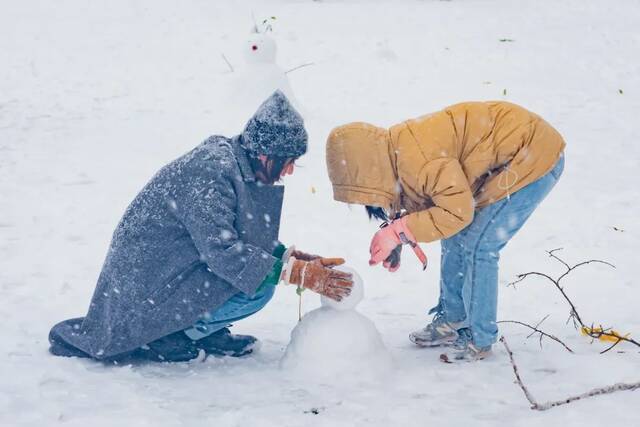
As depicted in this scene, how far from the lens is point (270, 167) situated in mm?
3512

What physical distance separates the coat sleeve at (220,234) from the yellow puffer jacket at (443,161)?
1.65ft

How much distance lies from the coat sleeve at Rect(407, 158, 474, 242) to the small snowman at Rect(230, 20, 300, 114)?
5.46 meters

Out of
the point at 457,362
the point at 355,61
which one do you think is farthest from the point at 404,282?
the point at 355,61

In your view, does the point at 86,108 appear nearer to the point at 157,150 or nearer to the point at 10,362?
the point at 157,150

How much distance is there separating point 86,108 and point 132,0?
7.15 m

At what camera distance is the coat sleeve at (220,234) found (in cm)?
332

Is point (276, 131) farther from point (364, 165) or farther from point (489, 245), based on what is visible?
point (489, 245)

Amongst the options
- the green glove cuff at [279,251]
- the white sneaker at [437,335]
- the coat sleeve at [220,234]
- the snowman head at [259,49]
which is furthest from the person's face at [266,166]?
the snowman head at [259,49]

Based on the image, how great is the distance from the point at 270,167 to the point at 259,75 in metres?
5.69

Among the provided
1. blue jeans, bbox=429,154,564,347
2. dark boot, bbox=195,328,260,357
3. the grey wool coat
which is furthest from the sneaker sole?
the grey wool coat

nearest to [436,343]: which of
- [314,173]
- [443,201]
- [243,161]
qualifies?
[443,201]

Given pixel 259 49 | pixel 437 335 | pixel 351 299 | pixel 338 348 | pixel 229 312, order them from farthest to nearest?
pixel 259 49 → pixel 437 335 → pixel 229 312 → pixel 351 299 → pixel 338 348

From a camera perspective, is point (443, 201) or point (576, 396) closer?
point (576, 396)

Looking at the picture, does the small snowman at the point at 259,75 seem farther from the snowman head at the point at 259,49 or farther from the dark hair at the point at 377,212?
the dark hair at the point at 377,212
